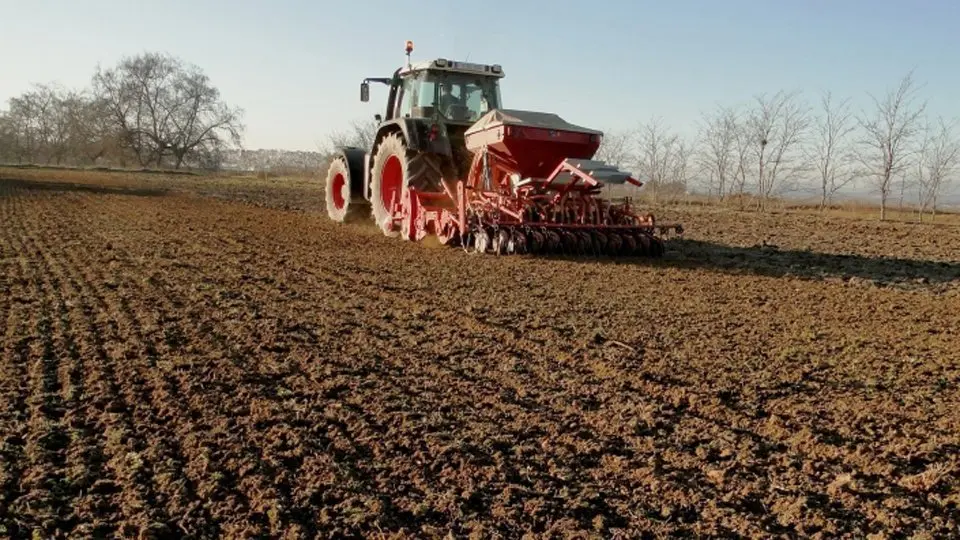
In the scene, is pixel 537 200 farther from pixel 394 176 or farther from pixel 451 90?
pixel 394 176

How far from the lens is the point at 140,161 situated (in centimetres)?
6188

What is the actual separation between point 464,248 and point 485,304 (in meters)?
3.30

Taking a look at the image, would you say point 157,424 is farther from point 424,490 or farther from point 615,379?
point 615,379

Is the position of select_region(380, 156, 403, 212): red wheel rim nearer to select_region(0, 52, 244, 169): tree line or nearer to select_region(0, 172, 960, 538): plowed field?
select_region(0, 172, 960, 538): plowed field

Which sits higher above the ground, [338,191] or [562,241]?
[338,191]

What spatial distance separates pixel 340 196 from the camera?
13.4 meters

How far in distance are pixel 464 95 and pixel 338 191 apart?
3.72m

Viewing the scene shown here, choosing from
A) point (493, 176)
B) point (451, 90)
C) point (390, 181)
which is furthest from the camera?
point (390, 181)

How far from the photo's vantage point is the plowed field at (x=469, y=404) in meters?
2.49

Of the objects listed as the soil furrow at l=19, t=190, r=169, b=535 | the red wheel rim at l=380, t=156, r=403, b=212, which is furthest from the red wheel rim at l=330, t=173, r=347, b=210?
the soil furrow at l=19, t=190, r=169, b=535

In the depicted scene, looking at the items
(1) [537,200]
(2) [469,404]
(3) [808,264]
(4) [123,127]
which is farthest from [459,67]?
(4) [123,127]

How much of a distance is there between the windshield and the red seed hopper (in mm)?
1324

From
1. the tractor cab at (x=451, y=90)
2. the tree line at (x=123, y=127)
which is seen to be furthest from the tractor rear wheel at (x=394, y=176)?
the tree line at (x=123, y=127)

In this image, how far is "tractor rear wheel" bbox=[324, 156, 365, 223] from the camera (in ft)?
40.4
